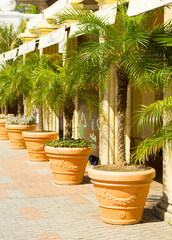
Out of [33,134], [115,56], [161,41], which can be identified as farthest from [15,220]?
[33,134]

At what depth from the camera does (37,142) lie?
11398 millimetres

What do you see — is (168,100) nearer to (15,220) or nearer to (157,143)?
(157,143)

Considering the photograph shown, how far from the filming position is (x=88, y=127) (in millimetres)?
11320

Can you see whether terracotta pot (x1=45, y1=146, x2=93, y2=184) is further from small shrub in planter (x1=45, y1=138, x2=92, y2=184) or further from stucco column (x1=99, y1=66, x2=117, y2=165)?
stucco column (x1=99, y1=66, x2=117, y2=165)

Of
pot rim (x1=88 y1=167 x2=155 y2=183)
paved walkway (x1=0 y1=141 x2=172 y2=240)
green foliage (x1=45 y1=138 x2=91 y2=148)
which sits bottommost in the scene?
paved walkway (x1=0 y1=141 x2=172 y2=240)

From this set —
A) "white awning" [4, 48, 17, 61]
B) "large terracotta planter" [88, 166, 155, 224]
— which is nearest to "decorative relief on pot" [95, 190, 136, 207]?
"large terracotta planter" [88, 166, 155, 224]

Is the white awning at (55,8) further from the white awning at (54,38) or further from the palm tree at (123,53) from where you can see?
the palm tree at (123,53)

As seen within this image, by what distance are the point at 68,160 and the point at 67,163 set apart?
0.06m

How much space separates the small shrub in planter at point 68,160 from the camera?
8320mm

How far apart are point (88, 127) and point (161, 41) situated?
572 cm

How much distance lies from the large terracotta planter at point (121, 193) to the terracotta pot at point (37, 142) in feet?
18.0

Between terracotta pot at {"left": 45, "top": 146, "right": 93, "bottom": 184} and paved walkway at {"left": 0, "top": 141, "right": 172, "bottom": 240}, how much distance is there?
20cm

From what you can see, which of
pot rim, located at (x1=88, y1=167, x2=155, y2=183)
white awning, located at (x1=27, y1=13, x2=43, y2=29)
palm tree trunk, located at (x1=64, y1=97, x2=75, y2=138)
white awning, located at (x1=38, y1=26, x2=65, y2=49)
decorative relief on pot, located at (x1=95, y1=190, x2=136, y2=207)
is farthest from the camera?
white awning, located at (x1=27, y1=13, x2=43, y2=29)

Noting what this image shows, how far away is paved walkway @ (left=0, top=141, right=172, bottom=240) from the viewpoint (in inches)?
214
